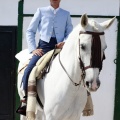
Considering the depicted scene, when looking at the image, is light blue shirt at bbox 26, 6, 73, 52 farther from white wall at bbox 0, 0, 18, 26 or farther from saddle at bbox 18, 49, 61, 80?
white wall at bbox 0, 0, 18, 26

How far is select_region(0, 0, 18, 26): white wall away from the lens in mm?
6238

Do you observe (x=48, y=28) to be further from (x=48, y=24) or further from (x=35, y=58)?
(x=35, y=58)

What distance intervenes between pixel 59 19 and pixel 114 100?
225cm

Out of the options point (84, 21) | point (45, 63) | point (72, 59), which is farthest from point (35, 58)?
point (84, 21)

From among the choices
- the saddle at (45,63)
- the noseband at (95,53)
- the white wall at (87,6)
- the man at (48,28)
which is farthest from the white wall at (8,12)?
the noseband at (95,53)

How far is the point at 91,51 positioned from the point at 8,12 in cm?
304

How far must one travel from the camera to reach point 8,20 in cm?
626

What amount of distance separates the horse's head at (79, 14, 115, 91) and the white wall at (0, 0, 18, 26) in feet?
9.20

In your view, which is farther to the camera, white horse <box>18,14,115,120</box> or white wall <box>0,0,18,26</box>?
white wall <box>0,0,18,26</box>

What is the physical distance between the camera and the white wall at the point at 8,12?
20.5ft

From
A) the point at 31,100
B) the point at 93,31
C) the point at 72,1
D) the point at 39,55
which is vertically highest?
the point at 72,1

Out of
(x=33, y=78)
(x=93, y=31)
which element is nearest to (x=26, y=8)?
(x=33, y=78)

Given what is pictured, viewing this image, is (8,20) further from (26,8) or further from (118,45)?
(118,45)

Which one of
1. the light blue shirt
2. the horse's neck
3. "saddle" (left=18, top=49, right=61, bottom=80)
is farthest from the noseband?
the light blue shirt
